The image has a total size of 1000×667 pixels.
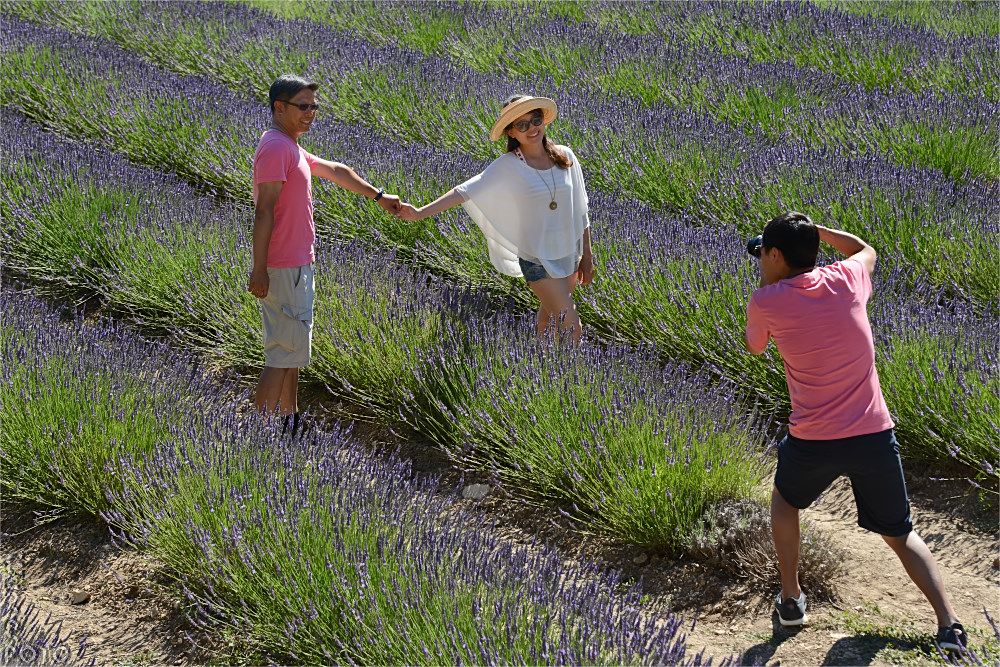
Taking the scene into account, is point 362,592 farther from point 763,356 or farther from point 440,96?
point 440,96

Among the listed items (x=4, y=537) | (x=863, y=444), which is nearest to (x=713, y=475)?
(x=863, y=444)

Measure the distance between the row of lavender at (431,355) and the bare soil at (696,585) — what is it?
125mm

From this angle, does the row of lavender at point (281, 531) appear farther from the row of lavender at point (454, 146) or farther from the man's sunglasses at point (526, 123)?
the row of lavender at point (454, 146)

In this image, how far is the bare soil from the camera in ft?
9.43

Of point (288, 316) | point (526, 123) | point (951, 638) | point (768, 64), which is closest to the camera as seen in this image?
point (951, 638)

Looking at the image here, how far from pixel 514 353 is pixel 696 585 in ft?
3.54

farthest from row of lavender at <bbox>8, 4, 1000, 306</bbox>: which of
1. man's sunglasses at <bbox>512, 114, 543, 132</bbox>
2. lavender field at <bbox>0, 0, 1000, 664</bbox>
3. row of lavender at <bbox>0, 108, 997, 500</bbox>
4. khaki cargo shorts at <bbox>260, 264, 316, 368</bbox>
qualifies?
khaki cargo shorts at <bbox>260, 264, 316, 368</bbox>

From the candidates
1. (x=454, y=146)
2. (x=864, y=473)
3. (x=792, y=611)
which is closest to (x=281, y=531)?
(x=792, y=611)

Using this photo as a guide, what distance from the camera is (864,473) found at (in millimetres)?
2668

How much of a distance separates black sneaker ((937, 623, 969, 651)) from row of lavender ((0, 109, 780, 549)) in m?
0.77

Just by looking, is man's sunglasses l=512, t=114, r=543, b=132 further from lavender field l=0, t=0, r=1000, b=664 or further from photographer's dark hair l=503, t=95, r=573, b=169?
lavender field l=0, t=0, r=1000, b=664

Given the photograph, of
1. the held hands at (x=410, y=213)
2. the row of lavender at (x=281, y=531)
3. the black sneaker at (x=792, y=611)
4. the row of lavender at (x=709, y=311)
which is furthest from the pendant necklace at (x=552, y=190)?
the black sneaker at (x=792, y=611)

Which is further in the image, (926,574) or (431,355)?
(431,355)

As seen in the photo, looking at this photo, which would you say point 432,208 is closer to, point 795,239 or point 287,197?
point 287,197
